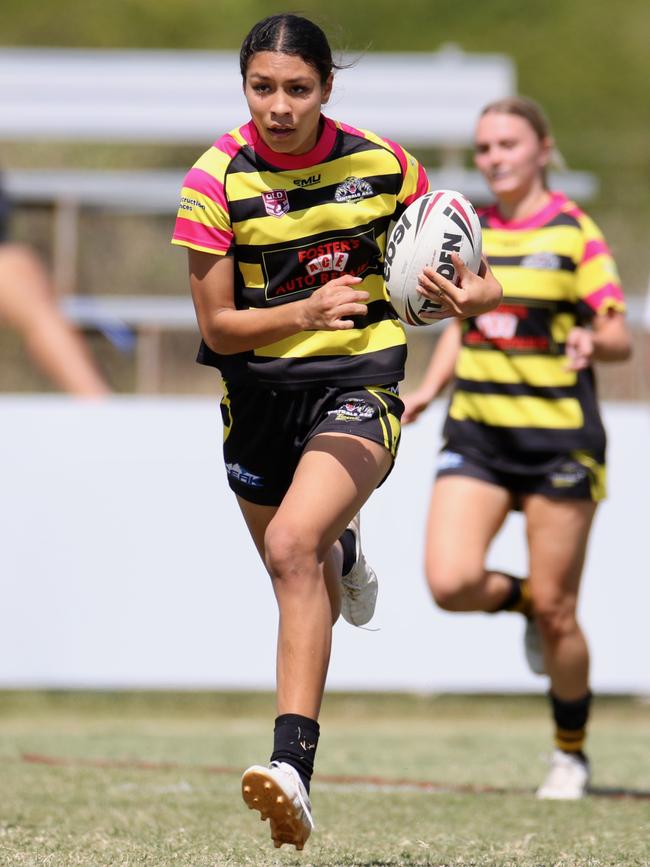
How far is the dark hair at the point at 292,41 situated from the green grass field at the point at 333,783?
216 cm

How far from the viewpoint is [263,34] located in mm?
4387

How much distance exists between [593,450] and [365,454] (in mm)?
1862

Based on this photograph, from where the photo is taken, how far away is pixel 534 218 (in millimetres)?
6156

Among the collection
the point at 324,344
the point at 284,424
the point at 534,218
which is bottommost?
the point at 284,424

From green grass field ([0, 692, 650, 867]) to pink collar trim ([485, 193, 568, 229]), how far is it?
2.11m

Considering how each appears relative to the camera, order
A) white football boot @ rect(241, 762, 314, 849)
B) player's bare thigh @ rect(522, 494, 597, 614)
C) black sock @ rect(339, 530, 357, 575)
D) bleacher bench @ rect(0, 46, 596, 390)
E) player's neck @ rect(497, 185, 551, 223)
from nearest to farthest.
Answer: white football boot @ rect(241, 762, 314, 849) < black sock @ rect(339, 530, 357, 575) < player's bare thigh @ rect(522, 494, 597, 614) < player's neck @ rect(497, 185, 551, 223) < bleacher bench @ rect(0, 46, 596, 390)

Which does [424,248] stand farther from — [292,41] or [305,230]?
[292,41]

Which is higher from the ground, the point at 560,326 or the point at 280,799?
the point at 560,326

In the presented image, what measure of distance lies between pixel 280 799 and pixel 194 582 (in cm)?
445

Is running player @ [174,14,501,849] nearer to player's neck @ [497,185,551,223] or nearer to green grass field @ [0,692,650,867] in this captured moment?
green grass field @ [0,692,650,867]

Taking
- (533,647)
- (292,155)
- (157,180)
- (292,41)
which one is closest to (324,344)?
(292,155)

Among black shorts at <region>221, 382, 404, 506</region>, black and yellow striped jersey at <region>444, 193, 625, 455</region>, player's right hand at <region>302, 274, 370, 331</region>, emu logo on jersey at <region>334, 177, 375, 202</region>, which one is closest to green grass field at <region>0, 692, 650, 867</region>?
black shorts at <region>221, 382, 404, 506</region>

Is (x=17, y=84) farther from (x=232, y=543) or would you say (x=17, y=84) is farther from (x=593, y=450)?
(x=593, y=450)

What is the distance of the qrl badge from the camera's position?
175 inches
